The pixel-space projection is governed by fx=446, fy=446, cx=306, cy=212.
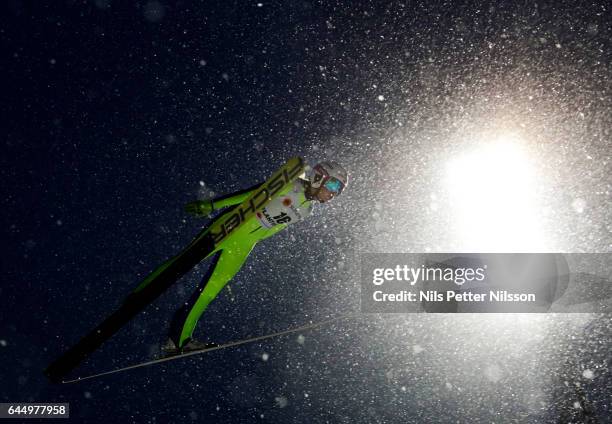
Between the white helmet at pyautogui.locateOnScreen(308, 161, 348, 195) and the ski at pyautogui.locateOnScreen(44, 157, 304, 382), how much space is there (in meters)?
0.34

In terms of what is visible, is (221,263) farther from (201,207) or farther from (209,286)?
(201,207)

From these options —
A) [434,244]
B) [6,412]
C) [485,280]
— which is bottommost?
[6,412]

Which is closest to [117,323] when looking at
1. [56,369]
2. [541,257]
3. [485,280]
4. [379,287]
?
[56,369]

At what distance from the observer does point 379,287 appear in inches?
183

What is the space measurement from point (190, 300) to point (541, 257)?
357cm

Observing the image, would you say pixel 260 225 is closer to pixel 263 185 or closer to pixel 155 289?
pixel 263 185

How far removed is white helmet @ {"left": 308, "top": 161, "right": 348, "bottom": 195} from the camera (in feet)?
10.4

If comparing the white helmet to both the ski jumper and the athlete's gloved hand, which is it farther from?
the athlete's gloved hand

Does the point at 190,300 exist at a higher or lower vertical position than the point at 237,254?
lower

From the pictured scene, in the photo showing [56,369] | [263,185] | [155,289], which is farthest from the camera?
[56,369]

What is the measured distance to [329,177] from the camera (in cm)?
316

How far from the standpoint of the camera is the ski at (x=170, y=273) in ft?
11.1

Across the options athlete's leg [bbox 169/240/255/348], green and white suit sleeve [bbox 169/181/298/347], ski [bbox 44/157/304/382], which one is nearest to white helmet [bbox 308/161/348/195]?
ski [bbox 44/157/304/382]

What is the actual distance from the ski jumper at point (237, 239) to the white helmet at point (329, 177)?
0.12 m
